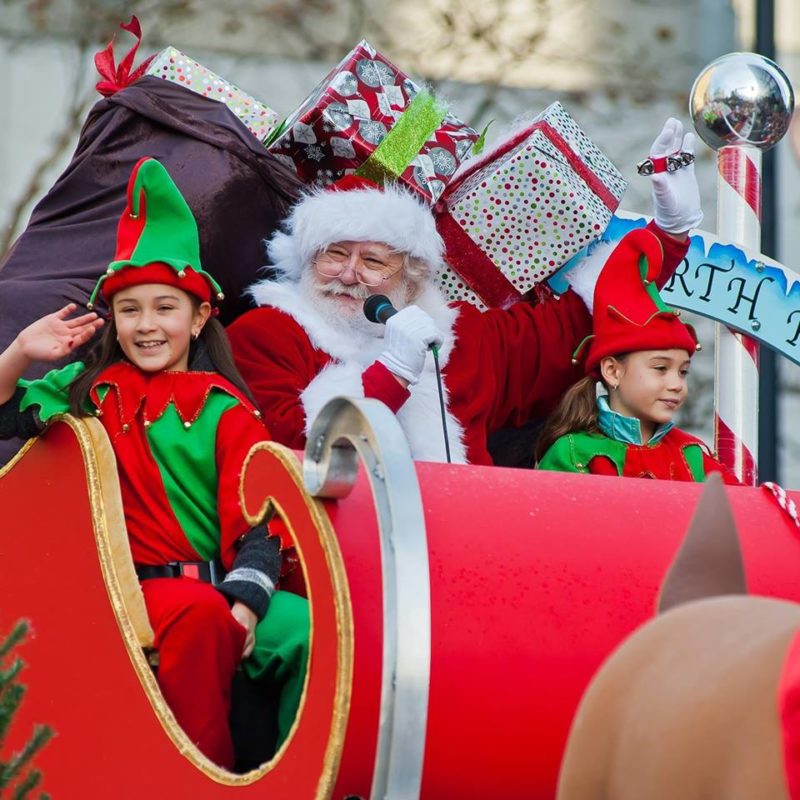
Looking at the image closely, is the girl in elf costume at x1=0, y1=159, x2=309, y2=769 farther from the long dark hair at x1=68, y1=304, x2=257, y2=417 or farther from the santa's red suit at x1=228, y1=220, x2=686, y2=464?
the santa's red suit at x1=228, y1=220, x2=686, y2=464

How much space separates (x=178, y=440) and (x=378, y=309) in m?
0.78

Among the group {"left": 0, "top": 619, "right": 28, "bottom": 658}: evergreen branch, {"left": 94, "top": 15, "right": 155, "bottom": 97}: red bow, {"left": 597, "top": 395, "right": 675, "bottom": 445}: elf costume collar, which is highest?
{"left": 94, "top": 15, "right": 155, "bottom": 97}: red bow

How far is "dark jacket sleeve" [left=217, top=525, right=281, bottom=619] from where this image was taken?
3311mm

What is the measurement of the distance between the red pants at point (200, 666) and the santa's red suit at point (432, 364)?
0.91 metres

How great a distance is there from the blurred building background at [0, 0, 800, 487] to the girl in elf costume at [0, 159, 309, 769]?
306 inches

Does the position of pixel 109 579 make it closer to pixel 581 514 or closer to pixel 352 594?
pixel 352 594

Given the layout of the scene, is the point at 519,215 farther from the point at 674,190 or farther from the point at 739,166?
the point at 739,166

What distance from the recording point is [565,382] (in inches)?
186

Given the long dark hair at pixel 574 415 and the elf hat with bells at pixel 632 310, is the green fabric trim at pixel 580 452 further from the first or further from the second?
the elf hat with bells at pixel 632 310

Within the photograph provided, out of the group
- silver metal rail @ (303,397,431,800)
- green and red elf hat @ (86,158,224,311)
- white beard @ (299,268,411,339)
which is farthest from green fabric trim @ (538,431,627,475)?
silver metal rail @ (303,397,431,800)

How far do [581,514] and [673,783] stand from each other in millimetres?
1324

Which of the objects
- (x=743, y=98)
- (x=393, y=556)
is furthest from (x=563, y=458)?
(x=393, y=556)

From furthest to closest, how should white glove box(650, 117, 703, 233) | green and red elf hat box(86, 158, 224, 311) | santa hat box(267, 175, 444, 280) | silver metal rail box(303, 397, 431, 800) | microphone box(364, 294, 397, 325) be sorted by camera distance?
white glove box(650, 117, 703, 233) → santa hat box(267, 175, 444, 280) → microphone box(364, 294, 397, 325) → green and red elf hat box(86, 158, 224, 311) → silver metal rail box(303, 397, 431, 800)

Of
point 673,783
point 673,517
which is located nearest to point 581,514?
point 673,517
